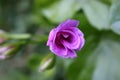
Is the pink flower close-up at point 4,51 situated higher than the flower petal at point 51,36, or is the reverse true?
the flower petal at point 51,36

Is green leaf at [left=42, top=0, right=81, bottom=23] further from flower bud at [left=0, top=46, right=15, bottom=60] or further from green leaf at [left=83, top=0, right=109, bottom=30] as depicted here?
flower bud at [left=0, top=46, right=15, bottom=60]

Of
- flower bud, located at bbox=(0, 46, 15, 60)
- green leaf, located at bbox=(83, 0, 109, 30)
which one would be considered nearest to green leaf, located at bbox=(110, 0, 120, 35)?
green leaf, located at bbox=(83, 0, 109, 30)

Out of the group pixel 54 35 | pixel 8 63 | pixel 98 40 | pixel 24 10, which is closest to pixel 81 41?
pixel 54 35

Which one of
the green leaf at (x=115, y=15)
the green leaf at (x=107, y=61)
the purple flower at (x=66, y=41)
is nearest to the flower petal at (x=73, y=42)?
the purple flower at (x=66, y=41)

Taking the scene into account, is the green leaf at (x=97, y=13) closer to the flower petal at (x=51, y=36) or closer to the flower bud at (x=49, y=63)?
the flower bud at (x=49, y=63)

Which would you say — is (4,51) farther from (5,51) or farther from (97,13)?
(97,13)

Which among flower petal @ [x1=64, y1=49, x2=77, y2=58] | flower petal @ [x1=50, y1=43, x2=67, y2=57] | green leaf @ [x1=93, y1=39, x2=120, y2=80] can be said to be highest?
flower petal @ [x1=50, y1=43, x2=67, y2=57]
